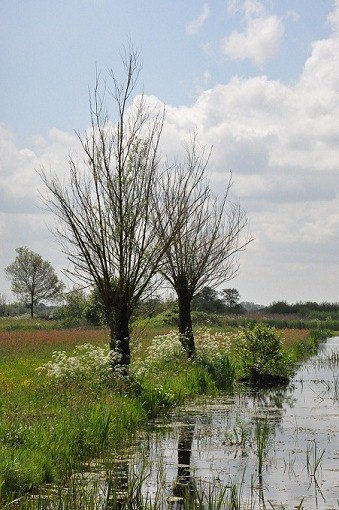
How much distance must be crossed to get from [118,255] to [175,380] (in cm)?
382

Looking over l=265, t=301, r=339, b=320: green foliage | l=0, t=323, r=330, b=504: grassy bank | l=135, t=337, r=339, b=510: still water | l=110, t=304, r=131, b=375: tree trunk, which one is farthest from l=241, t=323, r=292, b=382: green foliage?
l=265, t=301, r=339, b=320: green foliage

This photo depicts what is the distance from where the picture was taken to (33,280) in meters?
92.6

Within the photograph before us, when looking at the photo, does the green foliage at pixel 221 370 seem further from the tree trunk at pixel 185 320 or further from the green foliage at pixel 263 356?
the tree trunk at pixel 185 320

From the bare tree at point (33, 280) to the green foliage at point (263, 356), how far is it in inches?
2713

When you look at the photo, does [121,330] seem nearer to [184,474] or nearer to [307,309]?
[184,474]

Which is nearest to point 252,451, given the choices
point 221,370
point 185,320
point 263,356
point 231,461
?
point 231,461

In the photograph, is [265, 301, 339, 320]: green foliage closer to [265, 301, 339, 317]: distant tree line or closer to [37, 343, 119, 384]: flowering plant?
[265, 301, 339, 317]: distant tree line

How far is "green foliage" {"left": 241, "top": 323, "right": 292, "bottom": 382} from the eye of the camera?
79.5 feet

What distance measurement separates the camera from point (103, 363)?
56.5ft

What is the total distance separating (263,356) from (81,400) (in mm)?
10876

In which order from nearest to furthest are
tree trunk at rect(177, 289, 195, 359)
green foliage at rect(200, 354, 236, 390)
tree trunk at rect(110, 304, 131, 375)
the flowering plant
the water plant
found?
the water plant
the flowering plant
tree trunk at rect(110, 304, 131, 375)
green foliage at rect(200, 354, 236, 390)
tree trunk at rect(177, 289, 195, 359)

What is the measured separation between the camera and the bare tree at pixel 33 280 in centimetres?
9244

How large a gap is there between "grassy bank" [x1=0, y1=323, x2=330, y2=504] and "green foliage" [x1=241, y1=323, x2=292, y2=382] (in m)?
0.57

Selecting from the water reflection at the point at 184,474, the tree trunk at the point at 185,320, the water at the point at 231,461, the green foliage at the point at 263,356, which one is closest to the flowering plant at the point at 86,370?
the water at the point at 231,461
